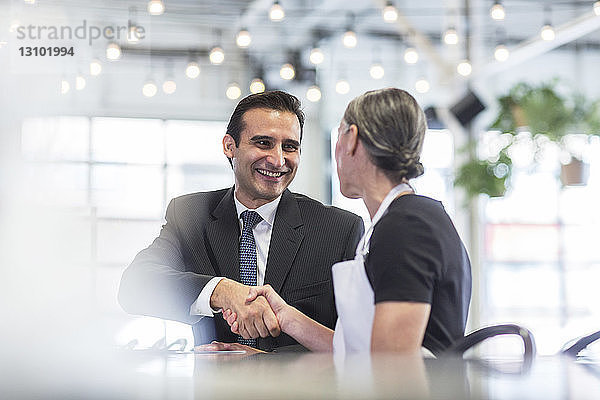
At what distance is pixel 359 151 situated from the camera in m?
1.38

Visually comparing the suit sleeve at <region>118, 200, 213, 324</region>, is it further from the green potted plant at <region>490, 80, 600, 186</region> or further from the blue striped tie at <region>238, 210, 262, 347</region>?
the green potted plant at <region>490, 80, 600, 186</region>

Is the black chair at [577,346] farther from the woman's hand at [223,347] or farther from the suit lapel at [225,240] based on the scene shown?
the suit lapel at [225,240]

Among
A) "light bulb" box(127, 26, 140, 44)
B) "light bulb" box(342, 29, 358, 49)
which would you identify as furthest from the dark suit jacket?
"light bulb" box(342, 29, 358, 49)

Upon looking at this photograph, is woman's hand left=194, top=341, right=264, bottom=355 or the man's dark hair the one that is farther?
the man's dark hair

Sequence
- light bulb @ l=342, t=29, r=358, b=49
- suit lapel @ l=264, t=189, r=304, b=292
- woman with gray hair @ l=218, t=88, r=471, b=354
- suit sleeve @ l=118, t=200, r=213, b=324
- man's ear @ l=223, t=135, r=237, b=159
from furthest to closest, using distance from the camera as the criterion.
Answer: light bulb @ l=342, t=29, r=358, b=49
man's ear @ l=223, t=135, r=237, b=159
suit lapel @ l=264, t=189, r=304, b=292
suit sleeve @ l=118, t=200, r=213, b=324
woman with gray hair @ l=218, t=88, r=471, b=354

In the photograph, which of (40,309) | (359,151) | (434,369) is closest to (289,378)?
(434,369)

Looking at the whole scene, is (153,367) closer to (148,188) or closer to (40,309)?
(40,309)

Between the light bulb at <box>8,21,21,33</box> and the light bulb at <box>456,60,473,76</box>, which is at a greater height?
the light bulb at <box>456,60,473,76</box>

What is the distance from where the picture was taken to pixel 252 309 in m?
1.59

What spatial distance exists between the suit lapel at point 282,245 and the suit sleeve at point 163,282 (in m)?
0.18

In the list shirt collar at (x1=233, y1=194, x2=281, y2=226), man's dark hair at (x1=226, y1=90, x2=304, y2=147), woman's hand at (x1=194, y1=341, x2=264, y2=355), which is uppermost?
man's dark hair at (x1=226, y1=90, x2=304, y2=147)

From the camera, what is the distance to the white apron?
119 cm

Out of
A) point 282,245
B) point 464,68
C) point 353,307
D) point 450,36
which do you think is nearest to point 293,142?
Result: point 282,245

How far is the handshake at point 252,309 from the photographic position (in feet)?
5.21
